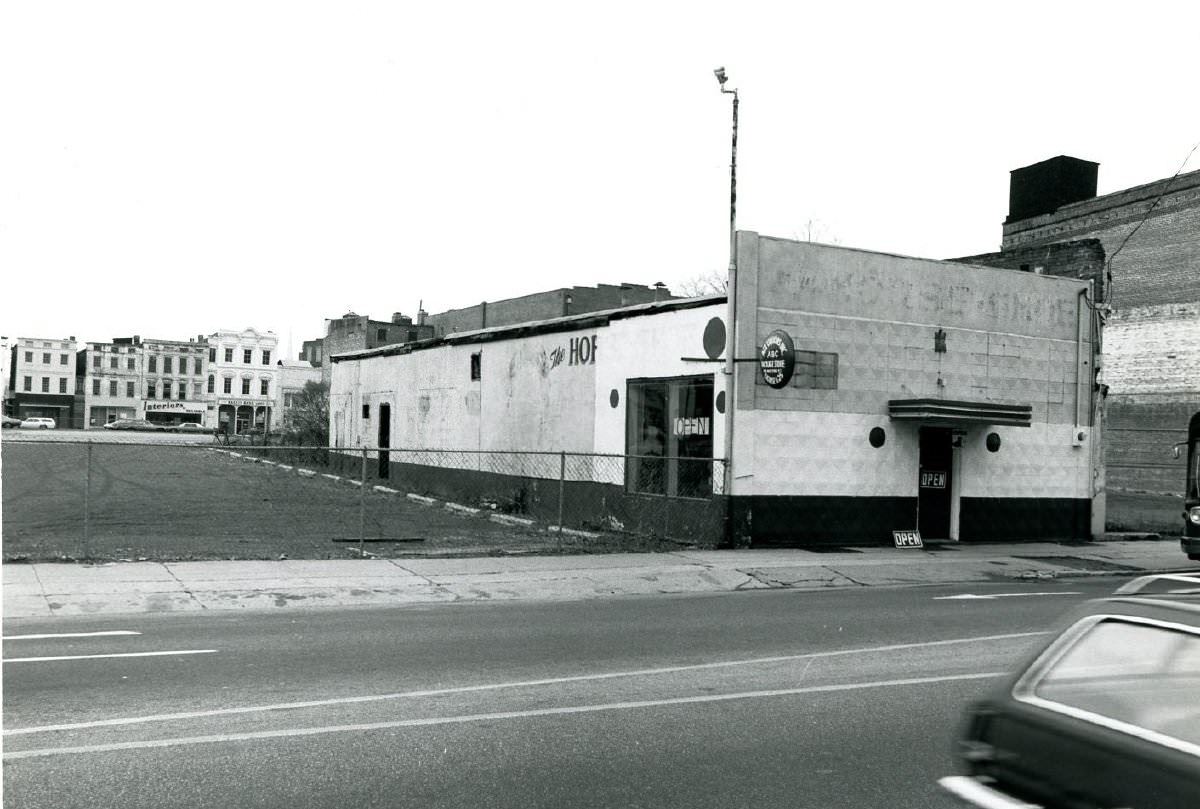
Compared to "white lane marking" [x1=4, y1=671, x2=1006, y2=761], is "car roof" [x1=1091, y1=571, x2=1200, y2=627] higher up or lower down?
higher up

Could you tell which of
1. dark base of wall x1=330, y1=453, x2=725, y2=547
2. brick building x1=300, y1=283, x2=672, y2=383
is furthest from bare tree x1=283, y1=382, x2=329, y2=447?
dark base of wall x1=330, y1=453, x2=725, y2=547

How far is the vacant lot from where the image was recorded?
16.0m

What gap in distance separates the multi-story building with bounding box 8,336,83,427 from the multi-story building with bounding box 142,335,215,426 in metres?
6.70

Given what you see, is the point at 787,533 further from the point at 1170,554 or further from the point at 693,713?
the point at 693,713

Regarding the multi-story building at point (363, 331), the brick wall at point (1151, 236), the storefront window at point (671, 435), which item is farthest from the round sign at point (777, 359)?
the multi-story building at point (363, 331)

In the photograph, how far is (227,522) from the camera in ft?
64.2

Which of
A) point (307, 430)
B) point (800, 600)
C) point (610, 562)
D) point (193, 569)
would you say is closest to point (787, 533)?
point (610, 562)

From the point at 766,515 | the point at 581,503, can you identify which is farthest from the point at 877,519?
the point at 581,503

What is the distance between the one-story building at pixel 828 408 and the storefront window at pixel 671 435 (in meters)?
0.04

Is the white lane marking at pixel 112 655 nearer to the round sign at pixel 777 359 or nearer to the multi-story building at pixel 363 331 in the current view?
the round sign at pixel 777 359

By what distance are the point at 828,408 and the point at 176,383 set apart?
102 meters

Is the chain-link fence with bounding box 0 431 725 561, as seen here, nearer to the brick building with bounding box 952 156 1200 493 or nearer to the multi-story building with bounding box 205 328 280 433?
the brick building with bounding box 952 156 1200 493

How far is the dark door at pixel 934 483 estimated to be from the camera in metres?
20.7

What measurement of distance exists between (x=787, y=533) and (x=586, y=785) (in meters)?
13.8
